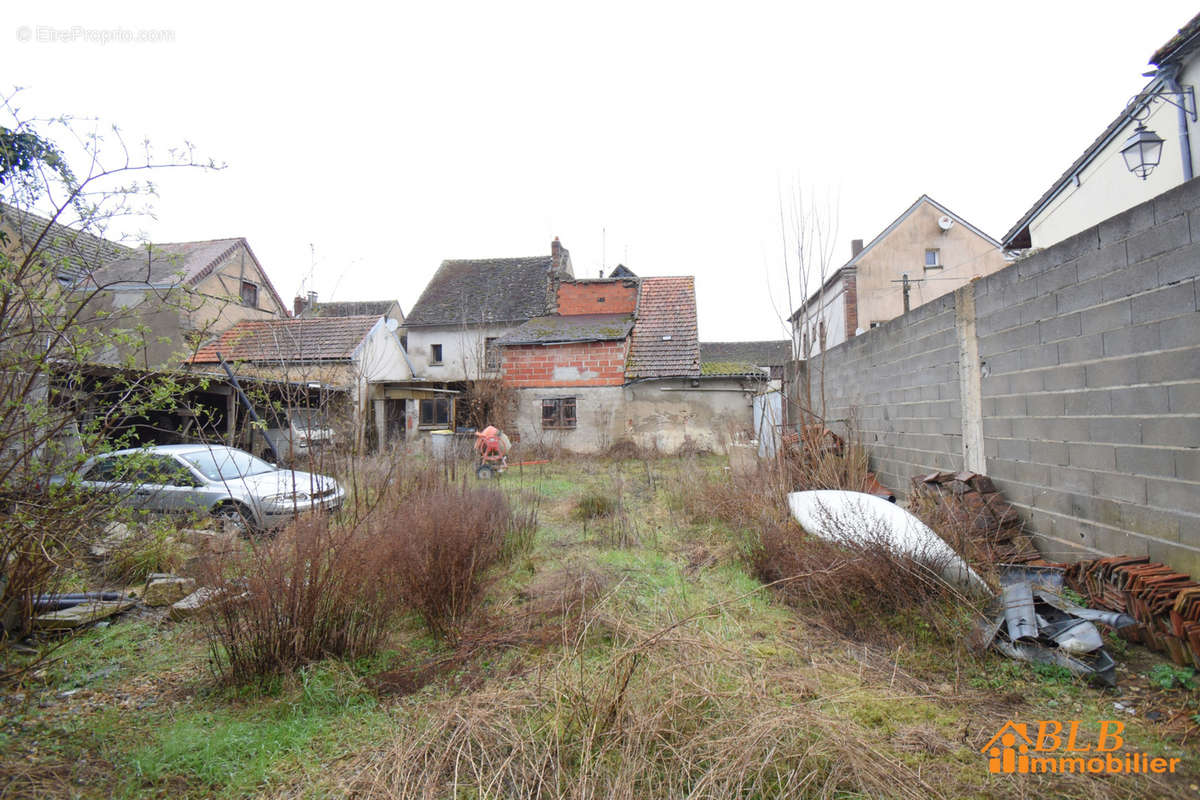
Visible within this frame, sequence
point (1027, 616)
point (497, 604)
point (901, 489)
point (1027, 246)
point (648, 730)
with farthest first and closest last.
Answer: point (1027, 246) < point (901, 489) < point (497, 604) < point (1027, 616) < point (648, 730)

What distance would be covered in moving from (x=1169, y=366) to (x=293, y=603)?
539 cm

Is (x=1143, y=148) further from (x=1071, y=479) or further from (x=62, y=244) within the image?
(x=62, y=244)

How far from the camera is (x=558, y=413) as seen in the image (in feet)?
58.5

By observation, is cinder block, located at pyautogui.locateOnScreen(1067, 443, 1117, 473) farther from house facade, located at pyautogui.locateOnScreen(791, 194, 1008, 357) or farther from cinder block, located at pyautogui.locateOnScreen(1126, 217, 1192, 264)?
house facade, located at pyautogui.locateOnScreen(791, 194, 1008, 357)

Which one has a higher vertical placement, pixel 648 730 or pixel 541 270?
pixel 541 270

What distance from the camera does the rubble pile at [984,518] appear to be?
4648mm

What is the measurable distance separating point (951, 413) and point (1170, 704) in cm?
382

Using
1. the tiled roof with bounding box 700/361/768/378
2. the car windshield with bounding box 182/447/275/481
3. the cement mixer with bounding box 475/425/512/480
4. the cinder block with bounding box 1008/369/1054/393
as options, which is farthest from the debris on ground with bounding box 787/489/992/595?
A: the tiled roof with bounding box 700/361/768/378

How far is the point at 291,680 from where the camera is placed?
3285mm

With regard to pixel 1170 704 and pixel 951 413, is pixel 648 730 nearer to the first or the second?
pixel 1170 704

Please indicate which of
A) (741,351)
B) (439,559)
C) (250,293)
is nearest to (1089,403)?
(439,559)

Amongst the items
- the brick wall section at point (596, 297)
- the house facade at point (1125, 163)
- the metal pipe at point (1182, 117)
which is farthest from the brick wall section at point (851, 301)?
the metal pipe at point (1182, 117)

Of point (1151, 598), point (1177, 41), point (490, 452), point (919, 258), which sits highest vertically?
point (919, 258)

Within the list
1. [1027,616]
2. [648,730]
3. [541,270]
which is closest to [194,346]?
[648,730]
